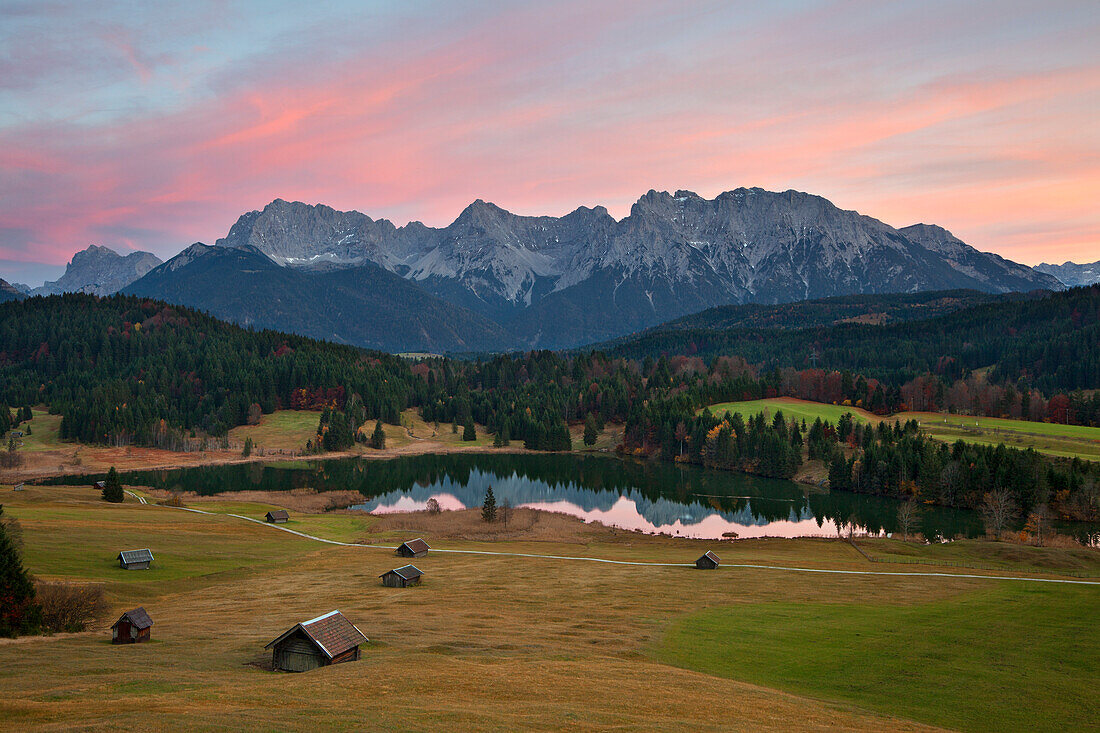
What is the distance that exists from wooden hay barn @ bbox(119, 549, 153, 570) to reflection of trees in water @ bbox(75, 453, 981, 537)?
2399 inches

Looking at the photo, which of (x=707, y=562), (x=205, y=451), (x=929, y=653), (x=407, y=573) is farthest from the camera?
(x=205, y=451)

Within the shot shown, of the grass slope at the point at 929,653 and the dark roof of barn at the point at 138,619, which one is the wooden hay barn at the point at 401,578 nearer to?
the dark roof of barn at the point at 138,619

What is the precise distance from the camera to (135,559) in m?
57.6

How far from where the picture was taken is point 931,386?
19375 centimetres

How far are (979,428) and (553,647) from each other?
146 meters

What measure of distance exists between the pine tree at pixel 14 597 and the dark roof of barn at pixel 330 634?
13507 millimetres

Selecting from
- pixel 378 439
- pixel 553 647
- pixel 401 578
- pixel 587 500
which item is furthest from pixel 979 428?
pixel 378 439

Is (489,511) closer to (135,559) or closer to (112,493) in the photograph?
(135,559)

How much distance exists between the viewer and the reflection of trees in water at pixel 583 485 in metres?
106

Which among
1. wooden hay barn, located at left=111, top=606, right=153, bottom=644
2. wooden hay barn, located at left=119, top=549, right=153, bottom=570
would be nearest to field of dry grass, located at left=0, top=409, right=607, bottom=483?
wooden hay barn, located at left=119, top=549, right=153, bottom=570

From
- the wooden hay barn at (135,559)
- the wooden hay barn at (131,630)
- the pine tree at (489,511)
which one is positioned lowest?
the pine tree at (489,511)

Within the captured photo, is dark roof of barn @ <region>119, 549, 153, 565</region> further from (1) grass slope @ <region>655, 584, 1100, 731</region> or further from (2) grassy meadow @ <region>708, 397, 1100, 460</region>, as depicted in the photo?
(2) grassy meadow @ <region>708, 397, 1100, 460</region>

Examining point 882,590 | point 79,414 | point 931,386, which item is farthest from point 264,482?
point 931,386

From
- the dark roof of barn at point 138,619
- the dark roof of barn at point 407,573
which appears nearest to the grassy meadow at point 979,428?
the dark roof of barn at point 407,573
